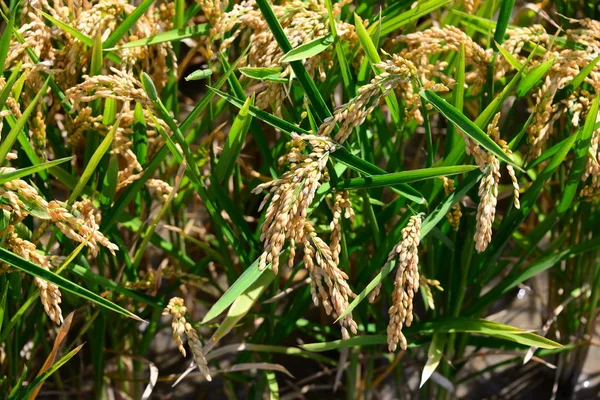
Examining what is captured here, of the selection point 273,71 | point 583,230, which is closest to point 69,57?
point 273,71

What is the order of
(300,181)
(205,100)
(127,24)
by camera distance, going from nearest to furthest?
(300,181)
(205,100)
(127,24)

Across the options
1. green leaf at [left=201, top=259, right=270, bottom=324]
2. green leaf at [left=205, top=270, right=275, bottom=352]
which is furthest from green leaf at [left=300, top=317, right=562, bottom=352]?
green leaf at [left=201, top=259, right=270, bottom=324]

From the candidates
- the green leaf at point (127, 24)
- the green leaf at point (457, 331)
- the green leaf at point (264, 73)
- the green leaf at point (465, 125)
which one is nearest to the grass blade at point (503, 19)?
the green leaf at point (465, 125)

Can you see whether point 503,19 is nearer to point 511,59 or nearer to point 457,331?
point 511,59

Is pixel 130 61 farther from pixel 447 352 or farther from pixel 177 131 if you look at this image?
pixel 447 352

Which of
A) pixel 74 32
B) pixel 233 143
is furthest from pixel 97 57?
pixel 233 143

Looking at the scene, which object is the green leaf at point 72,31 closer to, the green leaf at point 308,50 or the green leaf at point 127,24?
the green leaf at point 127,24
